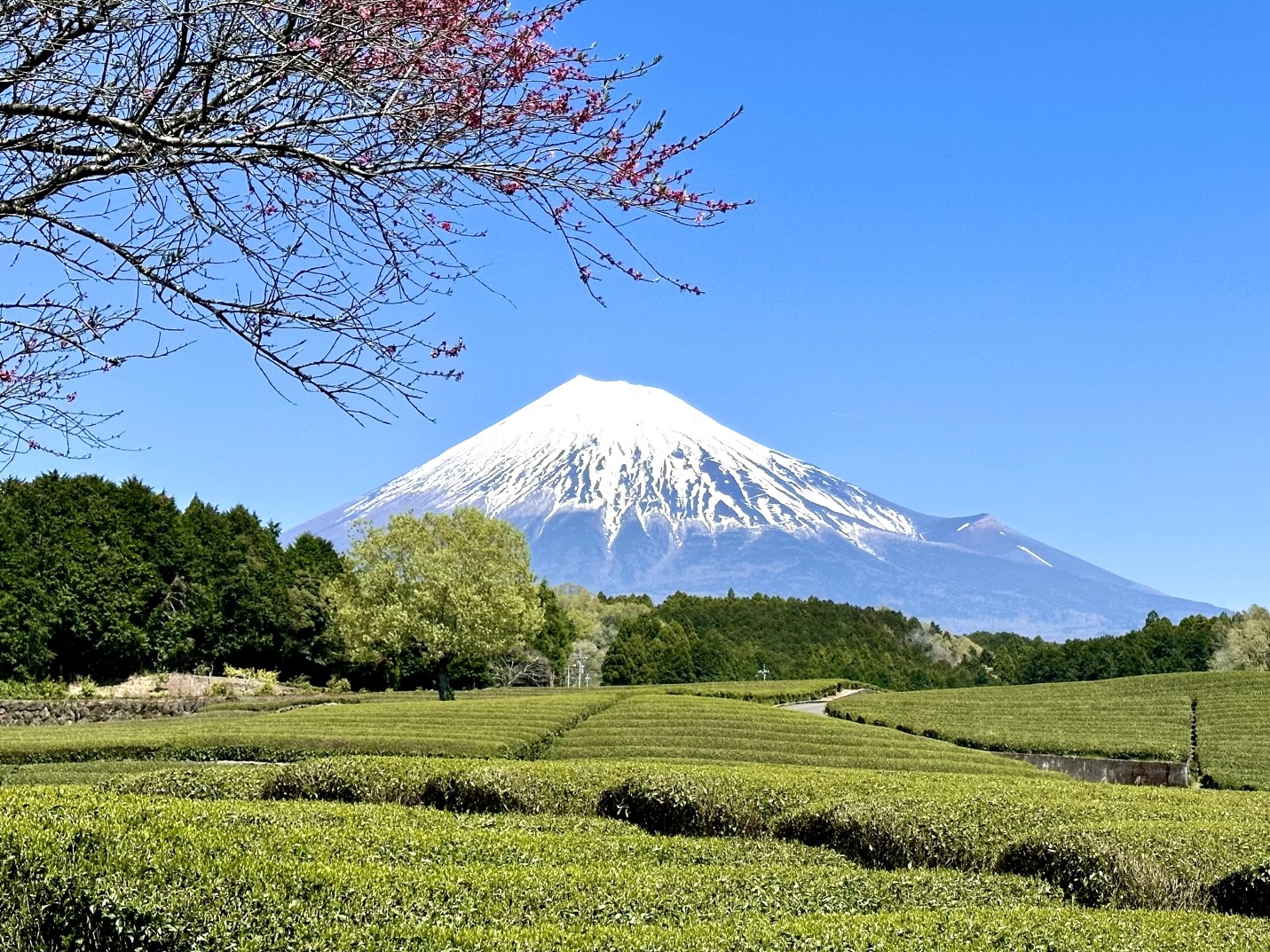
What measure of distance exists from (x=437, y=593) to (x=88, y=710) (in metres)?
12.6

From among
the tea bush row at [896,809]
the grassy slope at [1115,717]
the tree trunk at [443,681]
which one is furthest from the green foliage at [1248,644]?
the tea bush row at [896,809]

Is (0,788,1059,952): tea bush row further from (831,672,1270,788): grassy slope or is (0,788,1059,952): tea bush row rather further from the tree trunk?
the tree trunk

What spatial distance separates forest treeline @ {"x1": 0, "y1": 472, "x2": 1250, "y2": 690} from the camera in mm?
43406

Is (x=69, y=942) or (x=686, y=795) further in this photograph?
(x=686, y=795)

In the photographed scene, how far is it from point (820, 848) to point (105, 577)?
142 ft

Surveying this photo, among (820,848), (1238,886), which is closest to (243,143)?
(820,848)

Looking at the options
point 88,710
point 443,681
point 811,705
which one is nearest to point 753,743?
point 443,681

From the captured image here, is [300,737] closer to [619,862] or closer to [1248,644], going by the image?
[619,862]

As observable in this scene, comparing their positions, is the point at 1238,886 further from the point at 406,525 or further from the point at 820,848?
the point at 406,525

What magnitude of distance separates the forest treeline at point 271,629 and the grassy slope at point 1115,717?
20.3 meters

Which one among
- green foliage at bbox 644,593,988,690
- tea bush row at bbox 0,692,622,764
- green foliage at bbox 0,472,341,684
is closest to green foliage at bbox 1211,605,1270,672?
green foliage at bbox 644,593,988,690

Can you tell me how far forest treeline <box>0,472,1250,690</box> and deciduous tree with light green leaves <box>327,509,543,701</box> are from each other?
5.23m

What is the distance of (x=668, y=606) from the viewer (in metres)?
82.9

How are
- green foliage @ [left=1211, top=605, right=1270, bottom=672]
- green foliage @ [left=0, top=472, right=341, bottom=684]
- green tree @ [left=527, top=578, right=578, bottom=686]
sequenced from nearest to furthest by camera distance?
green foliage @ [left=0, top=472, right=341, bottom=684] < green foliage @ [left=1211, top=605, right=1270, bottom=672] < green tree @ [left=527, top=578, right=578, bottom=686]
